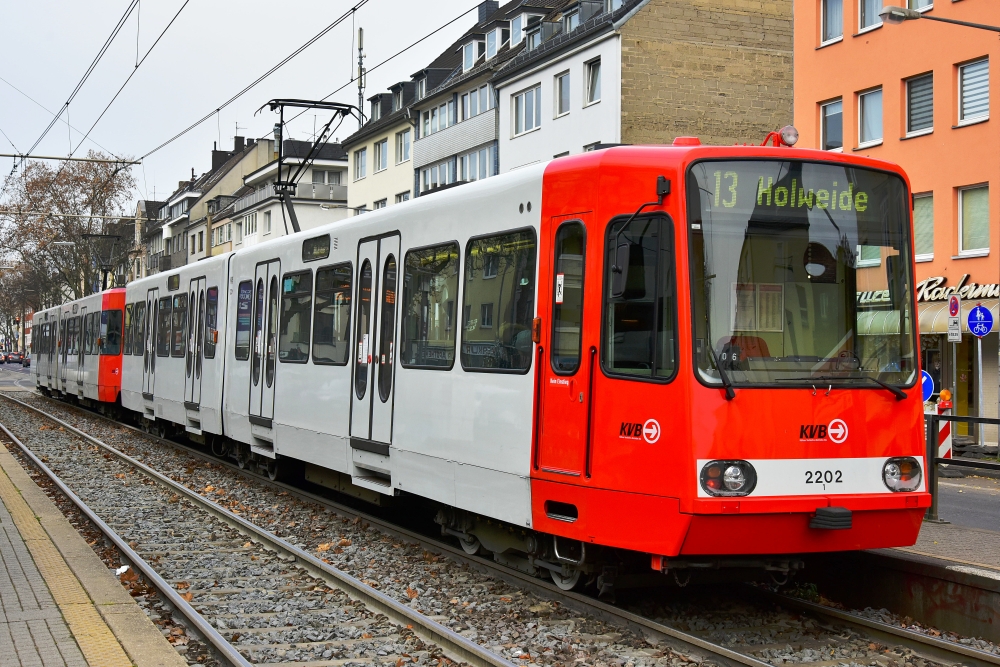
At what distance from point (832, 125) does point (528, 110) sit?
45.0ft

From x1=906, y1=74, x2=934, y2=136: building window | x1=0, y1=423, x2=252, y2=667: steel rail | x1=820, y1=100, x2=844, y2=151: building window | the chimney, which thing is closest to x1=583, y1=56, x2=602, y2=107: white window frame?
x1=820, y1=100, x2=844, y2=151: building window

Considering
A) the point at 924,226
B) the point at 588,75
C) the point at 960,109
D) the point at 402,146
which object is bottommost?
the point at 924,226

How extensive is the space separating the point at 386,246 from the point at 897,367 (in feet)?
16.1

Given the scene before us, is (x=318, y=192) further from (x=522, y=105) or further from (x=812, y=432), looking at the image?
(x=812, y=432)

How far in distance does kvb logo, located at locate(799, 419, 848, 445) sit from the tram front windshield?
0.25 meters

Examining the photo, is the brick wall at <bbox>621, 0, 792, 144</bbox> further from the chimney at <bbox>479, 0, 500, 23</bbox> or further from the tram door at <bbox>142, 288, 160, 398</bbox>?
the tram door at <bbox>142, 288, 160, 398</bbox>

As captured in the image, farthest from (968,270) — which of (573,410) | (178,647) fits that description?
(178,647)

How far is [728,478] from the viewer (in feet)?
22.6

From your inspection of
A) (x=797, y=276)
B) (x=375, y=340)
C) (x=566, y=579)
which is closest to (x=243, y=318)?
(x=375, y=340)

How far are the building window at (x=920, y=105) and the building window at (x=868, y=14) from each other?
1.99 meters

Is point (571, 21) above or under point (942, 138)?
above

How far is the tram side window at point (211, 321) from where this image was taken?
17.1 m

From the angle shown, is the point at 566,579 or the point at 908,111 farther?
the point at 908,111

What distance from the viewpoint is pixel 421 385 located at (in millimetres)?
9805
